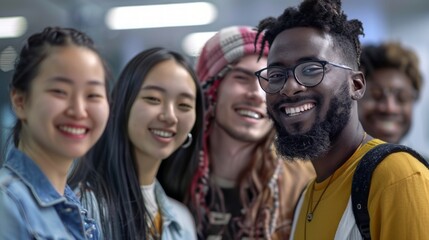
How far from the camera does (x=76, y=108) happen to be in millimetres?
1364

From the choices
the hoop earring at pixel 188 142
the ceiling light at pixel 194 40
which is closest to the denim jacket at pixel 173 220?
the hoop earring at pixel 188 142

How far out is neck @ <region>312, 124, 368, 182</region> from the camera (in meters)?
1.56

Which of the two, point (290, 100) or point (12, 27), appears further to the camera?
point (12, 27)

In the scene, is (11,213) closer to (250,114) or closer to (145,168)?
(145,168)

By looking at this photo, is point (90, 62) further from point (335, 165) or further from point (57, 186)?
point (335, 165)

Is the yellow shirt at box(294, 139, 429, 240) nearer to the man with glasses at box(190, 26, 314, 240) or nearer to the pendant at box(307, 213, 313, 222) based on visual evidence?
the pendant at box(307, 213, 313, 222)

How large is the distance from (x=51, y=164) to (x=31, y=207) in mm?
156

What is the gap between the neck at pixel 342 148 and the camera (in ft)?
5.12

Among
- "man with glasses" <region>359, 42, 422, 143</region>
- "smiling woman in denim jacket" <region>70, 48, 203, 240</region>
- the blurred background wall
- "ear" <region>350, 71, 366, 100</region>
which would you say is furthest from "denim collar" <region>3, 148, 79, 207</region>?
"man with glasses" <region>359, 42, 422, 143</region>

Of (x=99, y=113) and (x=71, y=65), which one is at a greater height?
(x=71, y=65)

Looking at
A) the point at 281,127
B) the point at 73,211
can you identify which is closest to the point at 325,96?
the point at 281,127

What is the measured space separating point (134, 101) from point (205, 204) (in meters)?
0.68

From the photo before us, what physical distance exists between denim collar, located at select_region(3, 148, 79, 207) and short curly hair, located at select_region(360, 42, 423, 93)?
102 inches

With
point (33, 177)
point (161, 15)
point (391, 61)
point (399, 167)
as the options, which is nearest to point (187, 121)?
point (33, 177)
